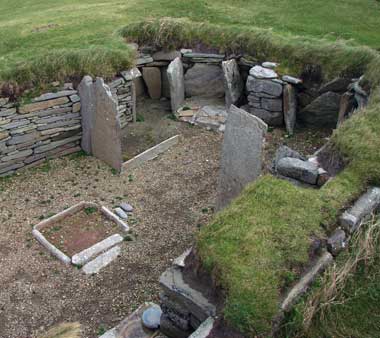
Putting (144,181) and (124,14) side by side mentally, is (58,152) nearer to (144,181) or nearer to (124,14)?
(144,181)

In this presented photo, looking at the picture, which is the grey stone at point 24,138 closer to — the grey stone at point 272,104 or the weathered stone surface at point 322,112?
the grey stone at point 272,104

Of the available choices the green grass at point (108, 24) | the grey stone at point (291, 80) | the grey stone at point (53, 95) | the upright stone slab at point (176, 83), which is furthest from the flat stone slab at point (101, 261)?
the grey stone at point (291, 80)

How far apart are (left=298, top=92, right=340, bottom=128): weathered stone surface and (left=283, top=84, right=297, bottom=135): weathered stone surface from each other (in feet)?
0.87

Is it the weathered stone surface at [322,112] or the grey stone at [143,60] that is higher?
the grey stone at [143,60]

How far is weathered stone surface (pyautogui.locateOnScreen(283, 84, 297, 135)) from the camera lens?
10.0 metres

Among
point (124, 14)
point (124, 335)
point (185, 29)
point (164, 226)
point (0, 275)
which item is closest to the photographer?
point (124, 335)

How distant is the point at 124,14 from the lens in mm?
13695

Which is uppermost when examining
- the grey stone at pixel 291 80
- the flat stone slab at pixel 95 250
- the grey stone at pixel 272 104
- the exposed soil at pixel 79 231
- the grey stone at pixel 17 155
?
the grey stone at pixel 291 80

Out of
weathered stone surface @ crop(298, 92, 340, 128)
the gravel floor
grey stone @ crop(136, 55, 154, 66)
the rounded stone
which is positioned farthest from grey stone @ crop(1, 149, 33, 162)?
weathered stone surface @ crop(298, 92, 340, 128)

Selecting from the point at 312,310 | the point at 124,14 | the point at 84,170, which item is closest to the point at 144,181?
the point at 84,170

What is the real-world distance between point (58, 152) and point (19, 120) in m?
1.11

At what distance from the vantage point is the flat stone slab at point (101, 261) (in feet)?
22.8

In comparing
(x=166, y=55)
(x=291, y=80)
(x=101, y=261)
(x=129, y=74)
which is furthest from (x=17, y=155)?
(x=291, y=80)

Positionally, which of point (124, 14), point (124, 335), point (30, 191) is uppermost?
point (124, 14)
